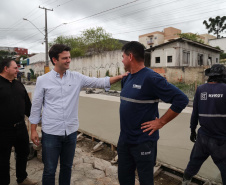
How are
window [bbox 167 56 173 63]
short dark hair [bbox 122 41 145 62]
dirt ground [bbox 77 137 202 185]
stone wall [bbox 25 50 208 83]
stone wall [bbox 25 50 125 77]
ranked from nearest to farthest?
short dark hair [bbox 122 41 145 62]
dirt ground [bbox 77 137 202 185]
stone wall [bbox 25 50 208 83]
window [bbox 167 56 173 63]
stone wall [bbox 25 50 125 77]

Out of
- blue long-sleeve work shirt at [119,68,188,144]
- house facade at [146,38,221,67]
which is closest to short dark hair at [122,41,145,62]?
blue long-sleeve work shirt at [119,68,188,144]

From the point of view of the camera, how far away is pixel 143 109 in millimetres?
2051

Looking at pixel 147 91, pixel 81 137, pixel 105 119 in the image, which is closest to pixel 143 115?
pixel 147 91

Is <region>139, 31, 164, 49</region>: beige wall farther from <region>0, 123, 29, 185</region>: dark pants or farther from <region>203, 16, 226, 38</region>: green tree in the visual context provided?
<region>0, 123, 29, 185</region>: dark pants

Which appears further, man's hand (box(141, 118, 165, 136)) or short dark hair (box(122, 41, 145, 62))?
short dark hair (box(122, 41, 145, 62))

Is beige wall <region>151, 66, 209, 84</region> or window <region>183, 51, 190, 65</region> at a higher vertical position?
window <region>183, 51, 190, 65</region>

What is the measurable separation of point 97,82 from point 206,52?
919 inches

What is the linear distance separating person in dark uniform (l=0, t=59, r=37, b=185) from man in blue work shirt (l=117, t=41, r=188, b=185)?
1.67 meters

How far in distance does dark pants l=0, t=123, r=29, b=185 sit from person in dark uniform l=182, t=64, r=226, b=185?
247 cm

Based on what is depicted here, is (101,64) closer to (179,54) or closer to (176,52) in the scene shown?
(176,52)

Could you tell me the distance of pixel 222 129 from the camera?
239cm

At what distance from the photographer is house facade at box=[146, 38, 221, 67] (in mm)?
18859

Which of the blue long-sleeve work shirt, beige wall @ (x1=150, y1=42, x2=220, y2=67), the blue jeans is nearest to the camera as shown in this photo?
the blue long-sleeve work shirt

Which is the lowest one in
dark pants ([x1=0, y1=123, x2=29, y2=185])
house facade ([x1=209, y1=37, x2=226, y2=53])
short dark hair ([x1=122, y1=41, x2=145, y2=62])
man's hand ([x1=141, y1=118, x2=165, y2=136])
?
dark pants ([x1=0, y1=123, x2=29, y2=185])
